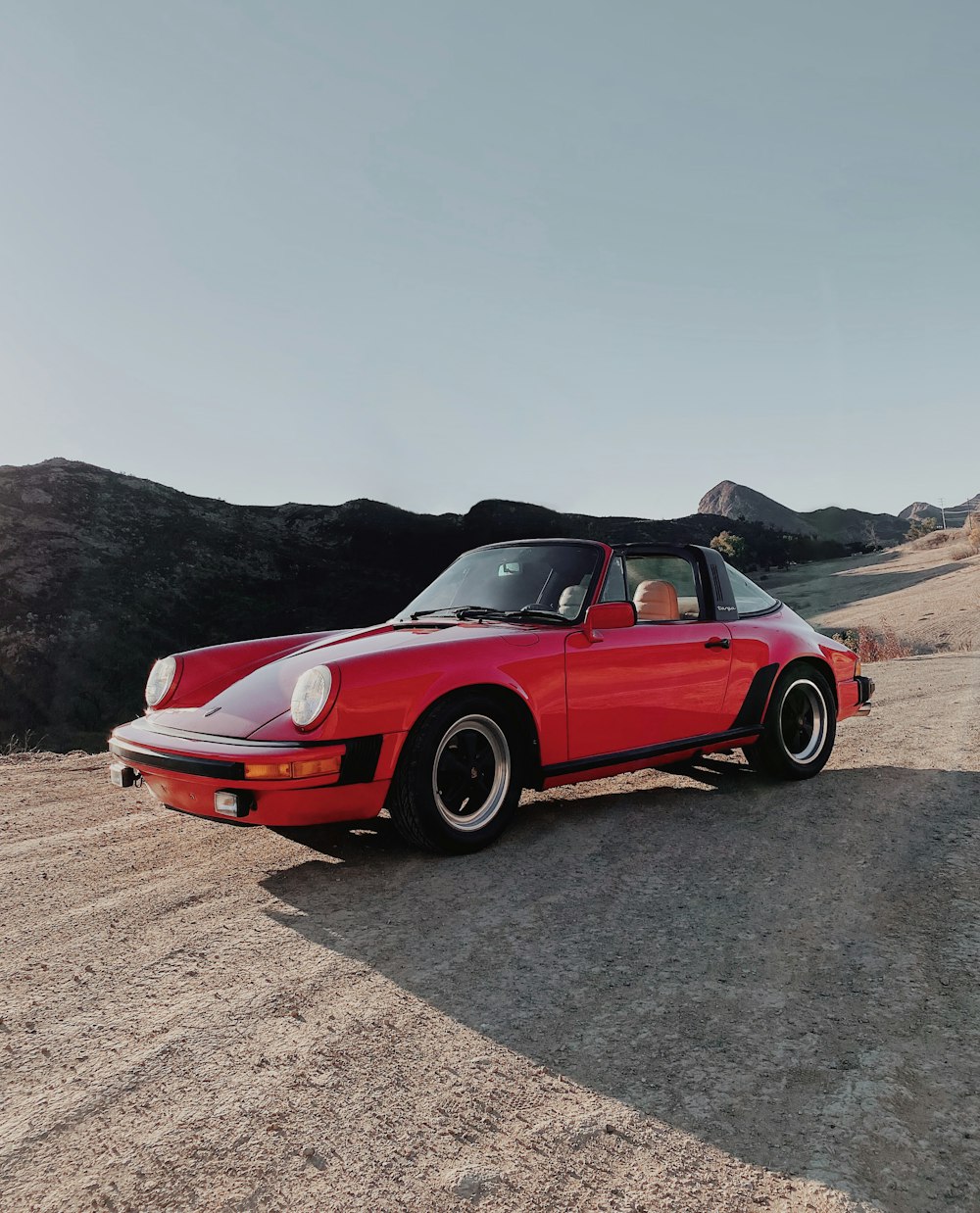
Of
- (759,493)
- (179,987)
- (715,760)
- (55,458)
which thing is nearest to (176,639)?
(55,458)

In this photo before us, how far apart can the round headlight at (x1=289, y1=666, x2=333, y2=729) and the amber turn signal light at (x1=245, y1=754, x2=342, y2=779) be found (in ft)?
0.57

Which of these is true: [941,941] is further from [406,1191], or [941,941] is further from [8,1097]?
[8,1097]

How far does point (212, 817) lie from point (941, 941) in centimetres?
292

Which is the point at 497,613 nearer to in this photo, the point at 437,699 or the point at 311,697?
the point at 437,699

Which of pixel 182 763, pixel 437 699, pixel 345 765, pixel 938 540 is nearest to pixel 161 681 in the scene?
pixel 182 763

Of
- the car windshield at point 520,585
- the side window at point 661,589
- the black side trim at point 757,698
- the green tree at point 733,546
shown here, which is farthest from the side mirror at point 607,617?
the green tree at point 733,546

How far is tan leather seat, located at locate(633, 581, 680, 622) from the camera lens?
17.2ft

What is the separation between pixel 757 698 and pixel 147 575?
36138mm

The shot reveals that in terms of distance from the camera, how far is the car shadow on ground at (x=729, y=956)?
2057mm

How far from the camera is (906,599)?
2980 cm

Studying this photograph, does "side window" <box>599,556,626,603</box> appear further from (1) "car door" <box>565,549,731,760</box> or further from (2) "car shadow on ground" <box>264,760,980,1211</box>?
(2) "car shadow on ground" <box>264,760,980,1211</box>

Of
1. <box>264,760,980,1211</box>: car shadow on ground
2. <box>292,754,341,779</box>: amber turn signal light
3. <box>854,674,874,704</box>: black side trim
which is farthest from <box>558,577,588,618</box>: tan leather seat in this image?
<box>854,674,874,704</box>: black side trim

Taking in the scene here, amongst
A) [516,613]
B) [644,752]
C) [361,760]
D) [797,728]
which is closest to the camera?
[361,760]

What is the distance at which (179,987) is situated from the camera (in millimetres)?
2760
